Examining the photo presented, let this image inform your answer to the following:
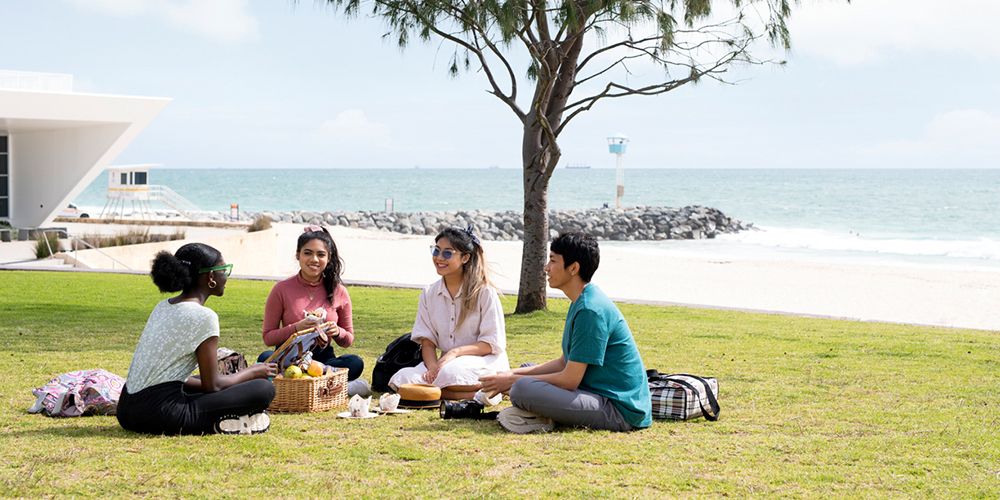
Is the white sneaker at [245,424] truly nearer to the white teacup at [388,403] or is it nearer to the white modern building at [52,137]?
the white teacup at [388,403]

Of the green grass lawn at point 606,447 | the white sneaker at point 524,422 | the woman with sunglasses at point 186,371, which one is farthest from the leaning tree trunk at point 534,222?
the woman with sunglasses at point 186,371

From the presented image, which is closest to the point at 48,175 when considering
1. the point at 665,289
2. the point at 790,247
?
the point at 665,289

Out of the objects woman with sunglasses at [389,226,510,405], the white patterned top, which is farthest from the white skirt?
the white patterned top

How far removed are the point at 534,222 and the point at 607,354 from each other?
25.1 ft

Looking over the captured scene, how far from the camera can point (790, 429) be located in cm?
641

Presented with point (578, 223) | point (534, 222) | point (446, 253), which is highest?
point (446, 253)

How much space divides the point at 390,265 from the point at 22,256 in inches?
361

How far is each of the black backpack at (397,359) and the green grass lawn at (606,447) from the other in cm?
88

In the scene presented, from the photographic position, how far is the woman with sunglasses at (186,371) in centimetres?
565

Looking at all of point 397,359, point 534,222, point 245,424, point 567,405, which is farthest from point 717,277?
point 245,424

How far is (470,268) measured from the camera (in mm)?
7113

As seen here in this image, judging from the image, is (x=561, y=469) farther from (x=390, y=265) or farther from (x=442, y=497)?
(x=390, y=265)

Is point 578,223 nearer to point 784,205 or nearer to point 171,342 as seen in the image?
point 784,205

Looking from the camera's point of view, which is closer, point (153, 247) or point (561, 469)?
point (561, 469)
